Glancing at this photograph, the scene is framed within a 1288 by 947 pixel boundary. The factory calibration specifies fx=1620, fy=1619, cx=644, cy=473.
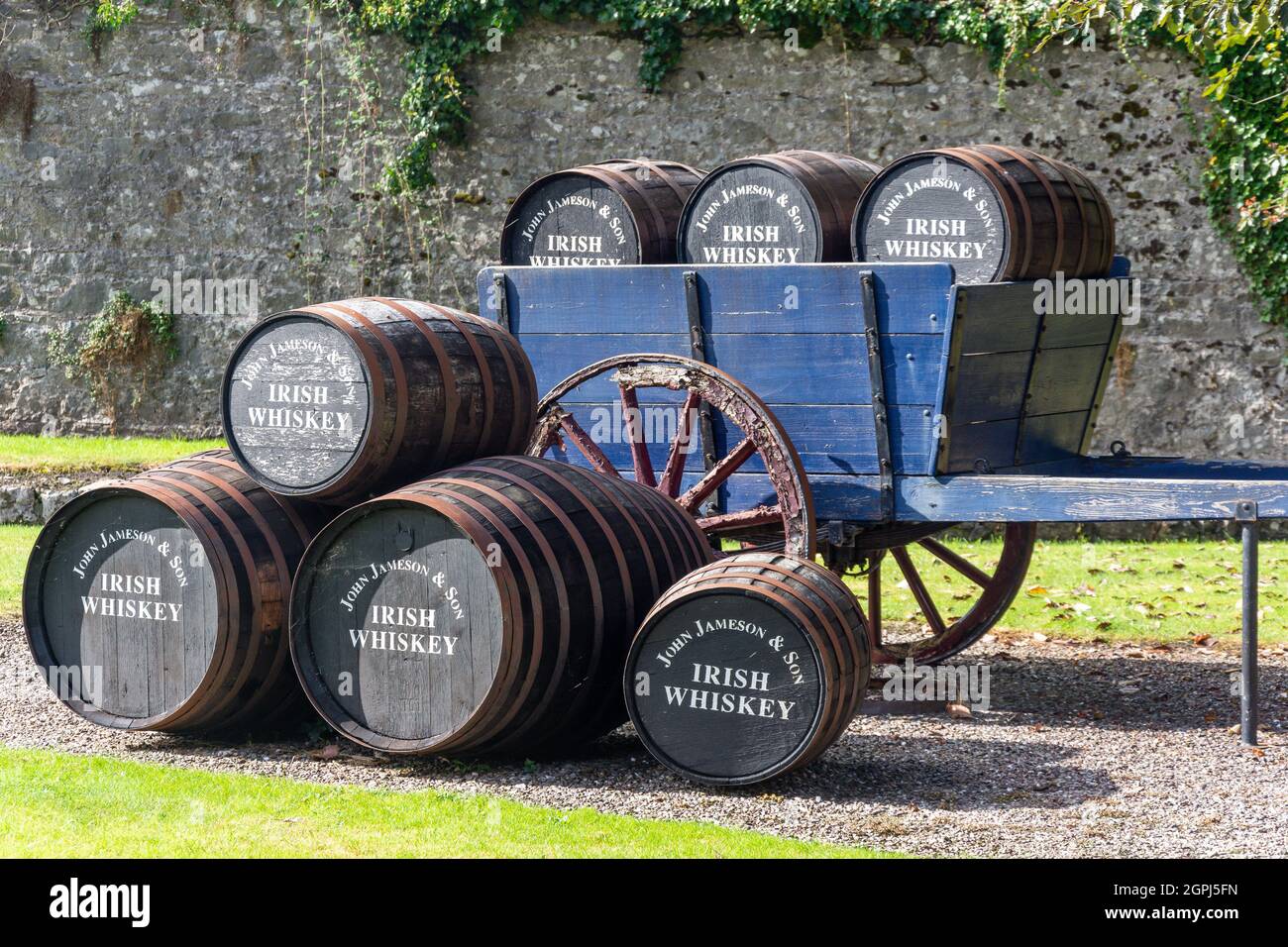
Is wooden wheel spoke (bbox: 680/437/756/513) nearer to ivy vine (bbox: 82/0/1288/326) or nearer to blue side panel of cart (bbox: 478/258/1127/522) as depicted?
blue side panel of cart (bbox: 478/258/1127/522)

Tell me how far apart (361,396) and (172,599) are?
951mm

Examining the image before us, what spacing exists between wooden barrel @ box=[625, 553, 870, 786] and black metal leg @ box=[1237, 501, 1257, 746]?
1.35m

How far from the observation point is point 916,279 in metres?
5.76

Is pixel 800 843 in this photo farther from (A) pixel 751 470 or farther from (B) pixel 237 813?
(A) pixel 751 470

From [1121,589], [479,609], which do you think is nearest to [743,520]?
[479,609]

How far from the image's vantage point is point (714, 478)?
20.2 feet

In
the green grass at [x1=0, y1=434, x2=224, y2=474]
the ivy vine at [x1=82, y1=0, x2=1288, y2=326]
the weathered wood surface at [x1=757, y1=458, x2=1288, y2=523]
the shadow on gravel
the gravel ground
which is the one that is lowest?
the shadow on gravel

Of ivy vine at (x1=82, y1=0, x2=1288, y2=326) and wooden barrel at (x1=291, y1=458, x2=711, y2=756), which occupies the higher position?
ivy vine at (x1=82, y1=0, x2=1288, y2=326)

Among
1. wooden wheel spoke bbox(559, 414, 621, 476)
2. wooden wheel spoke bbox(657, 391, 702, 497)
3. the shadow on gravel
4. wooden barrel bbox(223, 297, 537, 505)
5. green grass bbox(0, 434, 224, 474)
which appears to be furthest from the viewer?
green grass bbox(0, 434, 224, 474)

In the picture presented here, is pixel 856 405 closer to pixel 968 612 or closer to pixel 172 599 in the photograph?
pixel 968 612

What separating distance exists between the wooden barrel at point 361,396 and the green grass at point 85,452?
A: 572 cm

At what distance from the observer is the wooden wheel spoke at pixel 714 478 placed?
6.09m

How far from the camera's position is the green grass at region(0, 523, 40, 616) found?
26.6 ft

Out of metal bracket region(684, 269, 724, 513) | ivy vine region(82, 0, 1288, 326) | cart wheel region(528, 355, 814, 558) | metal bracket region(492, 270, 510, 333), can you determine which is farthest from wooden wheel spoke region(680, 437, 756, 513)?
ivy vine region(82, 0, 1288, 326)
